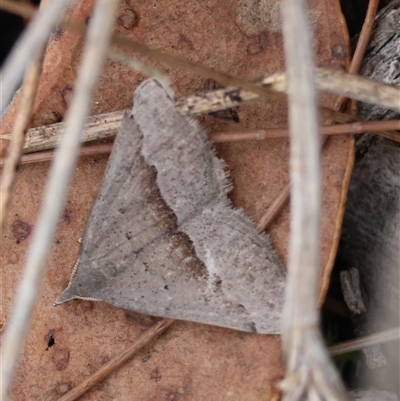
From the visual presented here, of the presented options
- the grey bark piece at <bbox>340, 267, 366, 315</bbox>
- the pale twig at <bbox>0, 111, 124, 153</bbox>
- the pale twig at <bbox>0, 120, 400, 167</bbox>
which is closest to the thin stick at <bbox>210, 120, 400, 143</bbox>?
the pale twig at <bbox>0, 120, 400, 167</bbox>

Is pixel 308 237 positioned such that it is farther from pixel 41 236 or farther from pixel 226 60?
pixel 226 60

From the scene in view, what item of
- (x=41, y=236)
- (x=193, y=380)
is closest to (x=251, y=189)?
(x=193, y=380)

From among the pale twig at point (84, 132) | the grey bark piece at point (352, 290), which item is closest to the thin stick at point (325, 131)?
the pale twig at point (84, 132)

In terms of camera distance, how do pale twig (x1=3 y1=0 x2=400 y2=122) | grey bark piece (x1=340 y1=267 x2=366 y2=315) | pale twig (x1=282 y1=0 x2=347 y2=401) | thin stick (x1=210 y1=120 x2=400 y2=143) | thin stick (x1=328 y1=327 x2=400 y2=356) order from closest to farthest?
pale twig (x1=282 y1=0 x2=347 y2=401) < pale twig (x1=3 y1=0 x2=400 y2=122) < thin stick (x1=210 y1=120 x2=400 y2=143) < thin stick (x1=328 y1=327 x2=400 y2=356) < grey bark piece (x1=340 y1=267 x2=366 y2=315)

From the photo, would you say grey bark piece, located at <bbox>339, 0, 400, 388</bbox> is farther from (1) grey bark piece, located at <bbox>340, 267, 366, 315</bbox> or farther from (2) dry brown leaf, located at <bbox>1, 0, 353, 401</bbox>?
(2) dry brown leaf, located at <bbox>1, 0, 353, 401</bbox>

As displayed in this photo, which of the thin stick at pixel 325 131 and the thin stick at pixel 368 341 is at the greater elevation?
the thin stick at pixel 325 131

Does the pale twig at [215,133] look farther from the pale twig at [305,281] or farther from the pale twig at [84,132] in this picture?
the pale twig at [305,281]

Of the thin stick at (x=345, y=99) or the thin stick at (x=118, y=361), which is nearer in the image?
the thin stick at (x=345, y=99)
